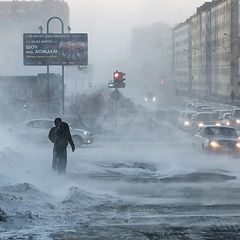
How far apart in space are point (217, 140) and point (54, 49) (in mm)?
19426

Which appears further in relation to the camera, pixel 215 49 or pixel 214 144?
pixel 215 49

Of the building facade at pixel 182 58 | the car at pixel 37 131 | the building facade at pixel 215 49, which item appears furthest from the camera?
the building facade at pixel 182 58

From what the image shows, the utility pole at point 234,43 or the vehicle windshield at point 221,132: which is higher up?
the utility pole at point 234,43

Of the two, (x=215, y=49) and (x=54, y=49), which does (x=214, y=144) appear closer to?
(x=54, y=49)

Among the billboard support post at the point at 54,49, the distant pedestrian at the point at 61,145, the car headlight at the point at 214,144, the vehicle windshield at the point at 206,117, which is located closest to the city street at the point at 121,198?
the distant pedestrian at the point at 61,145

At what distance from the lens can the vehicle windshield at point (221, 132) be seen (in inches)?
1051

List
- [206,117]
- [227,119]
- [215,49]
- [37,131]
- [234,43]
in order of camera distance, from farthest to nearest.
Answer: [215,49]
[234,43]
[227,119]
[206,117]
[37,131]

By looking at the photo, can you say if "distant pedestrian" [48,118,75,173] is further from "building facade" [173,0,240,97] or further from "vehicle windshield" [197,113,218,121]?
"building facade" [173,0,240,97]

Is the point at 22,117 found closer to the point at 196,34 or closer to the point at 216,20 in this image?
the point at 216,20

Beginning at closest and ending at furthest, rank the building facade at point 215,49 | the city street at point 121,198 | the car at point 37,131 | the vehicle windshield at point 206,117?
1. the city street at point 121,198
2. the car at point 37,131
3. the vehicle windshield at point 206,117
4. the building facade at point 215,49

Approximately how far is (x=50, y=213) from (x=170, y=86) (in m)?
149

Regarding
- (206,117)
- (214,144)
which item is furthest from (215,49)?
(214,144)

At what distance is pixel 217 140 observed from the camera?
84.1 ft

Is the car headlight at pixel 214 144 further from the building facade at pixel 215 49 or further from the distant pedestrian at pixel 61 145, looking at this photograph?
the building facade at pixel 215 49
